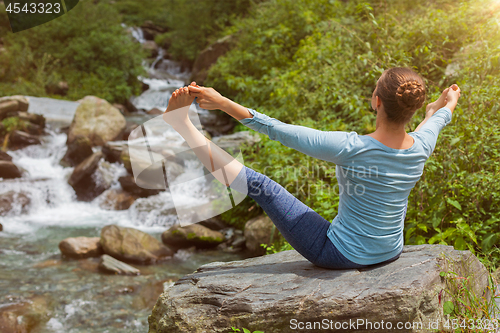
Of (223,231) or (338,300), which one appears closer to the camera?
(338,300)

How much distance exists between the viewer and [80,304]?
12.6 ft

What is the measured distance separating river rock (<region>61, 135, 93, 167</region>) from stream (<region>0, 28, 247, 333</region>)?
22cm

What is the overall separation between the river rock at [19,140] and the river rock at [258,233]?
629 centimetres

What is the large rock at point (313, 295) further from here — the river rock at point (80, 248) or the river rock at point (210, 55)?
the river rock at point (210, 55)

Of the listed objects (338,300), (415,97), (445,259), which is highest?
(415,97)

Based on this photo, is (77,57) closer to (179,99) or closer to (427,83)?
(427,83)

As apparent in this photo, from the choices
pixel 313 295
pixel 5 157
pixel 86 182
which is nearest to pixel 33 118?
pixel 5 157

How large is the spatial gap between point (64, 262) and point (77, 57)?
10.1 m

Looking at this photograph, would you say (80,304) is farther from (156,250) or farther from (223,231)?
(223,231)

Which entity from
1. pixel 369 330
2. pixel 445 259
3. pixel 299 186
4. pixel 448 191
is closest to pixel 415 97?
pixel 445 259

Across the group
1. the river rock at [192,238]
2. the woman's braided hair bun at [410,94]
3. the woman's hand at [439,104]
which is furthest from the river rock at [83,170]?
the woman's braided hair bun at [410,94]

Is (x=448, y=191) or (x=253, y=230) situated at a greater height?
(x=448, y=191)

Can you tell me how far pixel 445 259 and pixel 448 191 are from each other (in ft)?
4.26

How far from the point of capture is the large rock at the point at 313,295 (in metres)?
1.69
